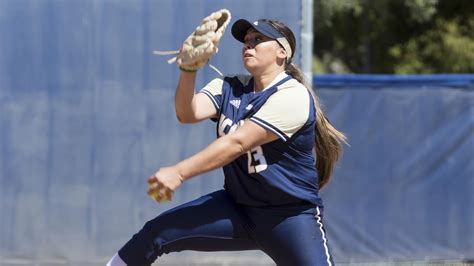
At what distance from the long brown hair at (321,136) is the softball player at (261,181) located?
0.02 m

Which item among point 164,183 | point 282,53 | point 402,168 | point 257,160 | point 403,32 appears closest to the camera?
point 164,183

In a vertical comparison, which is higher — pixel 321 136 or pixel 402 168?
pixel 321 136

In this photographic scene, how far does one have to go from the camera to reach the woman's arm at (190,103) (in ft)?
14.4

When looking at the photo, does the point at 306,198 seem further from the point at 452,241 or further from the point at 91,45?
the point at 452,241

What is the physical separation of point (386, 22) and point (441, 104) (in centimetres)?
805

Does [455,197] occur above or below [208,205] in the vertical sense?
below

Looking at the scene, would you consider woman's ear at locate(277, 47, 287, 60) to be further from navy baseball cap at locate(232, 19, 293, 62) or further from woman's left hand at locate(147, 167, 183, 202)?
woman's left hand at locate(147, 167, 183, 202)

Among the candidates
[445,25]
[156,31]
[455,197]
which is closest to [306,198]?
[156,31]

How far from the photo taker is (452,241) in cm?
808

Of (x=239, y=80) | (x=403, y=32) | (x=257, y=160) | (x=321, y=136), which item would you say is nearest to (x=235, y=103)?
(x=239, y=80)

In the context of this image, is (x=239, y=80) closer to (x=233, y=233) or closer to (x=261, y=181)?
(x=261, y=181)

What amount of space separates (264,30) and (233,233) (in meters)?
1.00

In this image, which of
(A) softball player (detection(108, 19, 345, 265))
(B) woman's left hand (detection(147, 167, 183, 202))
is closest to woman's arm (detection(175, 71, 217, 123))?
(A) softball player (detection(108, 19, 345, 265))

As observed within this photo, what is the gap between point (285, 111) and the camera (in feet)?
14.1
